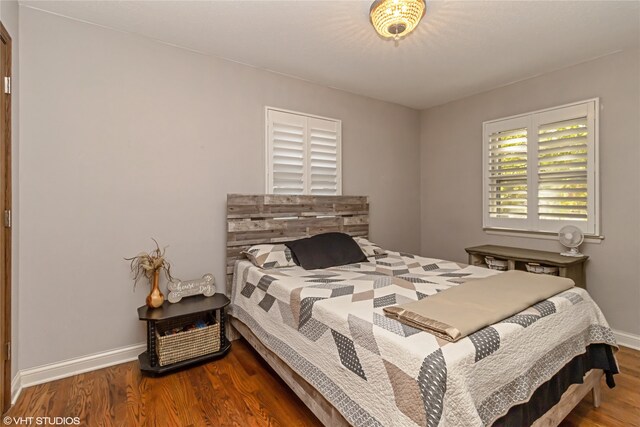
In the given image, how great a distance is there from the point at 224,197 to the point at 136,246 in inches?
31.5

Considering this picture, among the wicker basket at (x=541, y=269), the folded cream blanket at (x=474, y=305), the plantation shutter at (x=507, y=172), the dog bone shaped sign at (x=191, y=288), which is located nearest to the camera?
the folded cream blanket at (x=474, y=305)

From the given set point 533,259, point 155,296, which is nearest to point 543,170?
point 533,259

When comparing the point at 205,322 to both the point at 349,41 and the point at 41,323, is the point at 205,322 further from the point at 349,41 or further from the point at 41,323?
the point at 349,41

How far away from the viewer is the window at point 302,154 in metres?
3.08

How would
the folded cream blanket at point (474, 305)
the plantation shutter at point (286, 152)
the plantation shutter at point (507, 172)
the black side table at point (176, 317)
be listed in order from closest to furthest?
1. the folded cream blanket at point (474, 305)
2. the black side table at point (176, 317)
3. the plantation shutter at point (286, 152)
4. the plantation shutter at point (507, 172)

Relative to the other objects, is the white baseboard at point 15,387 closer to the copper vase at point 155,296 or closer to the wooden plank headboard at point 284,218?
the copper vase at point 155,296

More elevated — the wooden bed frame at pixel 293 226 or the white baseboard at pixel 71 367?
the wooden bed frame at pixel 293 226

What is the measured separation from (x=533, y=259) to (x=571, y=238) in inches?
16.5

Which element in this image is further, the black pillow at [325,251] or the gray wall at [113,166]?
the black pillow at [325,251]

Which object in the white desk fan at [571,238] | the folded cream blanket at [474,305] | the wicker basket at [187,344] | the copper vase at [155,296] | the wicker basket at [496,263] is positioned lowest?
the wicker basket at [187,344]

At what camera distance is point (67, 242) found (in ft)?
7.26
